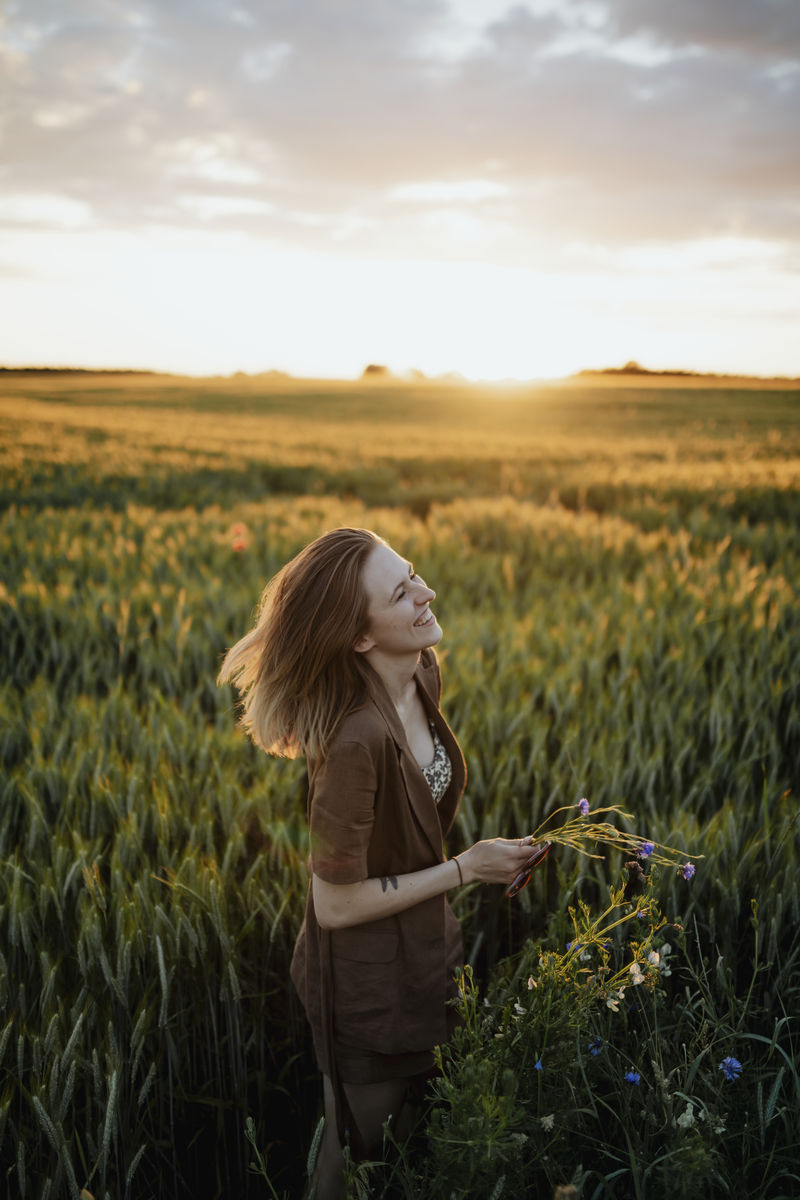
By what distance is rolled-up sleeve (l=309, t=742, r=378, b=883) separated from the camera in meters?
1.32

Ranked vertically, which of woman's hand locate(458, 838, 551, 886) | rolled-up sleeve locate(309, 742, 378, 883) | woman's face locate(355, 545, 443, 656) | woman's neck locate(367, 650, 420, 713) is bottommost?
woman's hand locate(458, 838, 551, 886)

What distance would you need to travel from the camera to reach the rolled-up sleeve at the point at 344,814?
52.1 inches

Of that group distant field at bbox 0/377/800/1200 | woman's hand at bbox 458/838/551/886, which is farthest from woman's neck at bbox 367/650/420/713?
distant field at bbox 0/377/800/1200

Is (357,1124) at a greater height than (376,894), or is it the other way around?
(376,894)

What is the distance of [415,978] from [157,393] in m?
47.8

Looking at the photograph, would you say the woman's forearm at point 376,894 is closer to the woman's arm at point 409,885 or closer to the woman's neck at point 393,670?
the woman's arm at point 409,885

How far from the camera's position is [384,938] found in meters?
1.47

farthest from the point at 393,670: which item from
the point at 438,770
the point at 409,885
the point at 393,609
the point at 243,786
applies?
the point at 243,786

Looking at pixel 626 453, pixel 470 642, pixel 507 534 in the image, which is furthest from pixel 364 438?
pixel 470 642

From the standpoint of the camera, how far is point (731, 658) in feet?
12.5

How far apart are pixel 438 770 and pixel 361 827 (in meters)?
0.37

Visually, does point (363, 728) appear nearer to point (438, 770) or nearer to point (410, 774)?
point (410, 774)

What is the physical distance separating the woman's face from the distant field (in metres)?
0.74

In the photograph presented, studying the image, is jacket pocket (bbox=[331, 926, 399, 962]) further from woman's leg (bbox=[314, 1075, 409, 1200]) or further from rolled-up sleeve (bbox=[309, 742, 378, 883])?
woman's leg (bbox=[314, 1075, 409, 1200])
